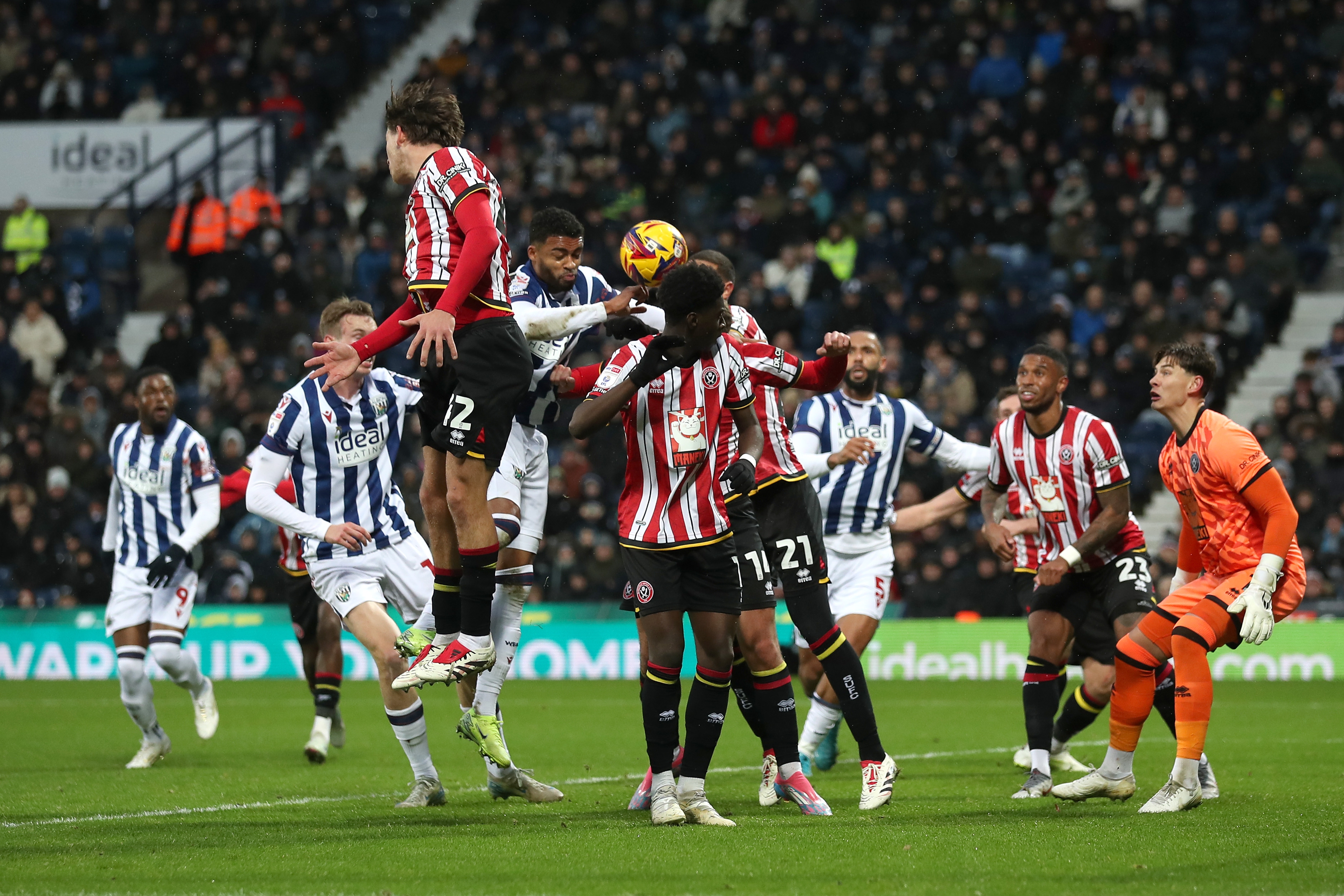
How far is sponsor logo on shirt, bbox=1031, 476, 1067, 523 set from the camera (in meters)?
8.95

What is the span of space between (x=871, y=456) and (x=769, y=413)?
1996mm

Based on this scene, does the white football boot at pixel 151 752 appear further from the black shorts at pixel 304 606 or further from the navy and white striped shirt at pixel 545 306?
the navy and white striped shirt at pixel 545 306

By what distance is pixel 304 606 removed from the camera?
12109 mm

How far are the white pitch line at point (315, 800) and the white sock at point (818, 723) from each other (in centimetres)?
52

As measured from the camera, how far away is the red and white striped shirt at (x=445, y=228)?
7074 millimetres

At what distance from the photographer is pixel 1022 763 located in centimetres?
1000

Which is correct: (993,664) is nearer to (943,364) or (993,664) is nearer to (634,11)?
(943,364)

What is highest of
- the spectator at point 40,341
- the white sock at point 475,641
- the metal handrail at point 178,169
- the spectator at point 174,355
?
the metal handrail at point 178,169

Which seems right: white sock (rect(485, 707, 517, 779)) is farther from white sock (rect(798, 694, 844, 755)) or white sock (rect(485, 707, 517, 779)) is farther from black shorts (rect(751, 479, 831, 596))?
white sock (rect(798, 694, 844, 755))

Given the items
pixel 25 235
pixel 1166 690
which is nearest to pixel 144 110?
pixel 25 235

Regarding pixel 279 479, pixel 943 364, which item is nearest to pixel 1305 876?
pixel 279 479

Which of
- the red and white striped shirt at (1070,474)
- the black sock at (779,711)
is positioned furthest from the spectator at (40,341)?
the black sock at (779,711)

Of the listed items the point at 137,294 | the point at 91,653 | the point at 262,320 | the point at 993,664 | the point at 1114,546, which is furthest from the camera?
the point at 137,294

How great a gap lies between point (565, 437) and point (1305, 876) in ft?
52.0
